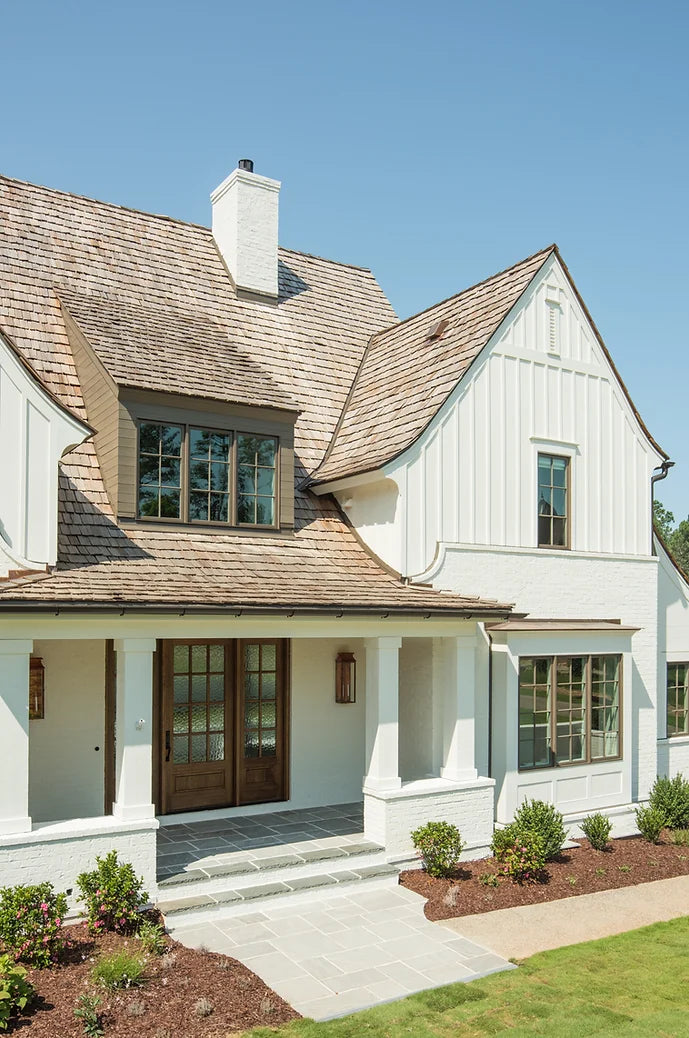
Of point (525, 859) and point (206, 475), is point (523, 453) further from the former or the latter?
point (525, 859)

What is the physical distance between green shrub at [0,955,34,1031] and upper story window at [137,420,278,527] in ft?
18.8

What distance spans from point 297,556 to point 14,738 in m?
4.75

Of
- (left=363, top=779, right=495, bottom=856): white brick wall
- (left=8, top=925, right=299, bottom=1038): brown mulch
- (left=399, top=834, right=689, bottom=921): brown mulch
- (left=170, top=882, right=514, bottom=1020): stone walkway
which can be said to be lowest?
(left=399, top=834, right=689, bottom=921): brown mulch

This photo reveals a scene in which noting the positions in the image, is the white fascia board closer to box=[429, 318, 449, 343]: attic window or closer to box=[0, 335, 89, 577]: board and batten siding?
box=[429, 318, 449, 343]: attic window

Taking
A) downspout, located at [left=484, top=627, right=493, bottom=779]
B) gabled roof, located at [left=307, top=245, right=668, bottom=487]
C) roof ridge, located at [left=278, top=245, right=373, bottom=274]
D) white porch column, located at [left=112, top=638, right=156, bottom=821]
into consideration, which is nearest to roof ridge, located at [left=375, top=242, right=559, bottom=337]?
gabled roof, located at [left=307, top=245, right=668, bottom=487]

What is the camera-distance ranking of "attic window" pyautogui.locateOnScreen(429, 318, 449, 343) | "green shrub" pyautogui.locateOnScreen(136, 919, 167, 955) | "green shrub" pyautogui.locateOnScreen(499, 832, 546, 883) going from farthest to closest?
1. "attic window" pyautogui.locateOnScreen(429, 318, 449, 343)
2. "green shrub" pyautogui.locateOnScreen(499, 832, 546, 883)
3. "green shrub" pyautogui.locateOnScreen(136, 919, 167, 955)

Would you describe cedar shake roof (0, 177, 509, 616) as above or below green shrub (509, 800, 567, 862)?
above

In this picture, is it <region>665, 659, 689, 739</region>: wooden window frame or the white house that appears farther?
<region>665, 659, 689, 739</region>: wooden window frame

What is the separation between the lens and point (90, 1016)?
7262 millimetres

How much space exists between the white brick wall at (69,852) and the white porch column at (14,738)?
0.64 ft

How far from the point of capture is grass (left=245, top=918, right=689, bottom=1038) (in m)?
7.52

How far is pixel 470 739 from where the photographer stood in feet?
40.8

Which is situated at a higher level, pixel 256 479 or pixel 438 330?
pixel 438 330

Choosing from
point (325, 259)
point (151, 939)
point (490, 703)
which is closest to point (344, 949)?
point (151, 939)
